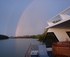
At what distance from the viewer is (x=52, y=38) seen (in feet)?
62.4

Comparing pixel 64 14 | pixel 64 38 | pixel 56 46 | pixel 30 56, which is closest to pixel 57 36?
pixel 64 38

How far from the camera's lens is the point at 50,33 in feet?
62.6

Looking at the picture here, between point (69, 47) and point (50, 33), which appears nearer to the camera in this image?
point (69, 47)

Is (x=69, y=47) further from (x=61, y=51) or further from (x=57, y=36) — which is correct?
(x=57, y=36)

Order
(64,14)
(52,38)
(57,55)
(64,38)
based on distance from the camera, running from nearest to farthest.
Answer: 1. (57,55)
2. (64,14)
3. (64,38)
4. (52,38)

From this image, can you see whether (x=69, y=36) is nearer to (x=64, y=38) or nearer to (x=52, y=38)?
(x=64, y=38)

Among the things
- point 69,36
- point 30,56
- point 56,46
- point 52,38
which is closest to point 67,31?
point 69,36

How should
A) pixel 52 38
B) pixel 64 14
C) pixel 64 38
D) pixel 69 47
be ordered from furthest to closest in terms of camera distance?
pixel 52 38 < pixel 64 38 < pixel 64 14 < pixel 69 47

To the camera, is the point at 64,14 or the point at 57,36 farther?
the point at 57,36

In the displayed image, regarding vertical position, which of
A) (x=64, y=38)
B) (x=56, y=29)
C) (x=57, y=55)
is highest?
(x=56, y=29)

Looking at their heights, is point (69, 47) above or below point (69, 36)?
below

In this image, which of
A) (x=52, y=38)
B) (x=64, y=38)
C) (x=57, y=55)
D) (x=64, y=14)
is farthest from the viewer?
(x=52, y=38)

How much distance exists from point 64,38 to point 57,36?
35.2 inches

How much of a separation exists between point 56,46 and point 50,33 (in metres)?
9.09
